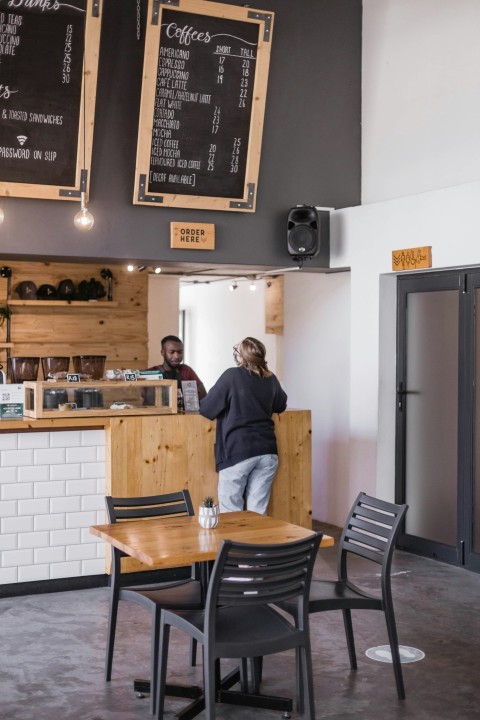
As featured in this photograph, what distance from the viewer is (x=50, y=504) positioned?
5.94 m

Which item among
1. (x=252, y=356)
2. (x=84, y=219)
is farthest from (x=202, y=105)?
(x=252, y=356)

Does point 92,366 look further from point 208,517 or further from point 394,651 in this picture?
point 394,651

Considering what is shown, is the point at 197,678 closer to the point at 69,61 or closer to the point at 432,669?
the point at 432,669

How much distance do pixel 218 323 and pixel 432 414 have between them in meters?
6.66

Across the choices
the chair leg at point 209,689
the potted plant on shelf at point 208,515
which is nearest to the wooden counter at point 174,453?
the potted plant on shelf at point 208,515

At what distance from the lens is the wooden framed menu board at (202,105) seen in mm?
6504

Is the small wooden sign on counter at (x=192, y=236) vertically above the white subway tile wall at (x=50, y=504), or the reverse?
the small wooden sign on counter at (x=192, y=236)

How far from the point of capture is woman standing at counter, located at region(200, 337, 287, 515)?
19.8 ft

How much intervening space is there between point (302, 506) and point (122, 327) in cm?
368

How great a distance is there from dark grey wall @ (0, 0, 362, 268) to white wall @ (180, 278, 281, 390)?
416 cm

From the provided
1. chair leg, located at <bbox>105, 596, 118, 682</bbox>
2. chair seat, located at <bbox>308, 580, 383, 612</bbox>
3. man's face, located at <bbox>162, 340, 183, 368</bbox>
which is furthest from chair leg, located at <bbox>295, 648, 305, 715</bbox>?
man's face, located at <bbox>162, 340, 183, 368</bbox>

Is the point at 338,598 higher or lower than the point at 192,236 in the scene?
lower

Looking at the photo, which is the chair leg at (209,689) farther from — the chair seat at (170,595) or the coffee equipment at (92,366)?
the coffee equipment at (92,366)

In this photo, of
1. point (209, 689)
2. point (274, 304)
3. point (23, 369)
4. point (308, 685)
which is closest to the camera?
point (209, 689)
